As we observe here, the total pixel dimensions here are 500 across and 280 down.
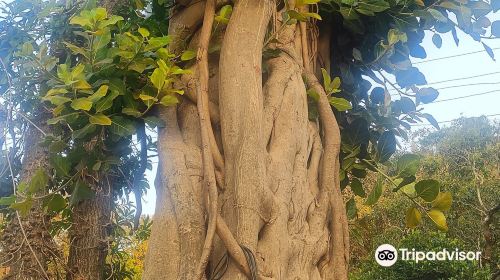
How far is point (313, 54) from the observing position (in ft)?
5.38

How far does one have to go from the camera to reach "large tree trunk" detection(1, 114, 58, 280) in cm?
203

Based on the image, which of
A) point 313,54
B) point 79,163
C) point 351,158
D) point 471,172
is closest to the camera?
point 79,163

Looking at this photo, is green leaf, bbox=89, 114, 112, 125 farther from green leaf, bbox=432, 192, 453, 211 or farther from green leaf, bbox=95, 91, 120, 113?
green leaf, bbox=432, 192, 453, 211

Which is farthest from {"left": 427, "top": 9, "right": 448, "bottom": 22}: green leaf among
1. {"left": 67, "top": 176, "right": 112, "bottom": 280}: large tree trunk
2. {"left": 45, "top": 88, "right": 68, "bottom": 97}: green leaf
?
{"left": 67, "top": 176, "right": 112, "bottom": 280}: large tree trunk

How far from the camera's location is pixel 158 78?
4.07 feet

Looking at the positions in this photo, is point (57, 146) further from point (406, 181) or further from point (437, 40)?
point (437, 40)

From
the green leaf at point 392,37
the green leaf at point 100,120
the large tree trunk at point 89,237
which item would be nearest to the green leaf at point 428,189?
the green leaf at point 392,37

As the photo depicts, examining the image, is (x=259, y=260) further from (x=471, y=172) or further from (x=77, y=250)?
(x=471, y=172)

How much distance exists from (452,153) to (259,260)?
31.8 ft

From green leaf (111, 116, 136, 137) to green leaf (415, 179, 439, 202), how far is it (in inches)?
28.4

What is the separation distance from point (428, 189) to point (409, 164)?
0.08m

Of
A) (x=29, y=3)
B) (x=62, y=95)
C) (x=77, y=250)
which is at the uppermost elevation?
(x=29, y=3)

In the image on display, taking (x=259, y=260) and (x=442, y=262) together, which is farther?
(x=442, y=262)

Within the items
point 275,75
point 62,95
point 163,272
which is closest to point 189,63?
point 275,75
